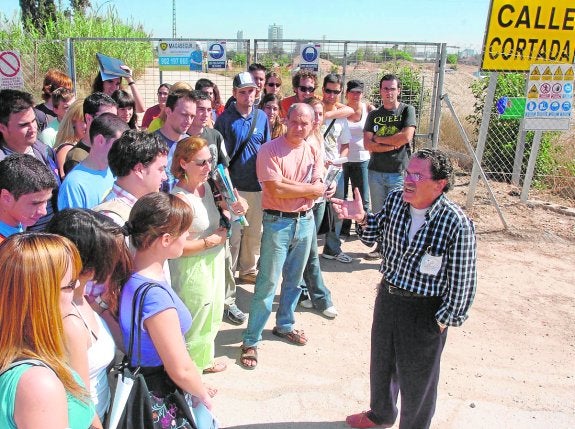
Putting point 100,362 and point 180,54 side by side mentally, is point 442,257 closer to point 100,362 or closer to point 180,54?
point 100,362

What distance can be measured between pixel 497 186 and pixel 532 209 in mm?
1095

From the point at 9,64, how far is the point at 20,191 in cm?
591

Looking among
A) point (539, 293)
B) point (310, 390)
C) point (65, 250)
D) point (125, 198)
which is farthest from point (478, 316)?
point (65, 250)

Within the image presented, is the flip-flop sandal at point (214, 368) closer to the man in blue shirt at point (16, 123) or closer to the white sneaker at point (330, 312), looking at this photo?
the white sneaker at point (330, 312)

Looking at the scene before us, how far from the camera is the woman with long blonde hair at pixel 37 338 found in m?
1.48

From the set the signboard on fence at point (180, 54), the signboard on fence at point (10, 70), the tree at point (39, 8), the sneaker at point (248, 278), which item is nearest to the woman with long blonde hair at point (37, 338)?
the sneaker at point (248, 278)

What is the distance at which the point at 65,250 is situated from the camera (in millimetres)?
1766

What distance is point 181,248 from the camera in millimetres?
2463

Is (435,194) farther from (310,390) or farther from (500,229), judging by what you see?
(500,229)

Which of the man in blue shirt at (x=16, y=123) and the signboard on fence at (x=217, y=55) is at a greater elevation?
the signboard on fence at (x=217, y=55)

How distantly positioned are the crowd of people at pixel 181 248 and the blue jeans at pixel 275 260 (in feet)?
0.04

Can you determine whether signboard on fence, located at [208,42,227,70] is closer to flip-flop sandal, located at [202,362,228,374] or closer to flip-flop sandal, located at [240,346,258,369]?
flip-flop sandal, located at [240,346,258,369]

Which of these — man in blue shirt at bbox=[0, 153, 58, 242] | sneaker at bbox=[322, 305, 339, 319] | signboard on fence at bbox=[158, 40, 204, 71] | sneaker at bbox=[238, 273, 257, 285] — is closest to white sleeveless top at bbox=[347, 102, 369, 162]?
sneaker at bbox=[238, 273, 257, 285]

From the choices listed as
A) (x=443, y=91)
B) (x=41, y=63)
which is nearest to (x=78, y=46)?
(x=41, y=63)
